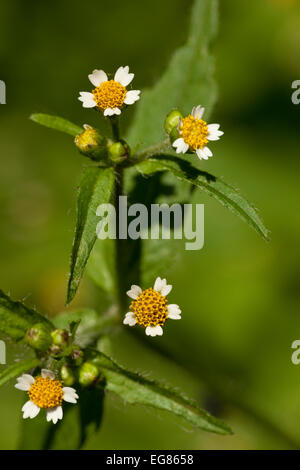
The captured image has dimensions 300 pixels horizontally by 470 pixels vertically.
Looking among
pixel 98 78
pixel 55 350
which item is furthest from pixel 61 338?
pixel 98 78

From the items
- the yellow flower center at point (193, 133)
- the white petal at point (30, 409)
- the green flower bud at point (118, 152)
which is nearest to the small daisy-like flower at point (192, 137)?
the yellow flower center at point (193, 133)

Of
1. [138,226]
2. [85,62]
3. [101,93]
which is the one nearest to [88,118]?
[85,62]

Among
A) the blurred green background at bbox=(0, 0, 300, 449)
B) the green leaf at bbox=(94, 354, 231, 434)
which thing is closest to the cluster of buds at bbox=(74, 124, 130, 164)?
the green leaf at bbox=(94, 354, 231, 434)

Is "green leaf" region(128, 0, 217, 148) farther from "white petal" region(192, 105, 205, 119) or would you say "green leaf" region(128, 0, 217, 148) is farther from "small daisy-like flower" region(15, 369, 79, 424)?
"small daisy-like flower" region(15, 369, 79, 424)

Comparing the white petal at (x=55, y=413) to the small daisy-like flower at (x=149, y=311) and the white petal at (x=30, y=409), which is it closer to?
the white petal at (x=30, y=409)

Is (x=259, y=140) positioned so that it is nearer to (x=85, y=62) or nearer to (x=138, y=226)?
(x=85, y=62)
